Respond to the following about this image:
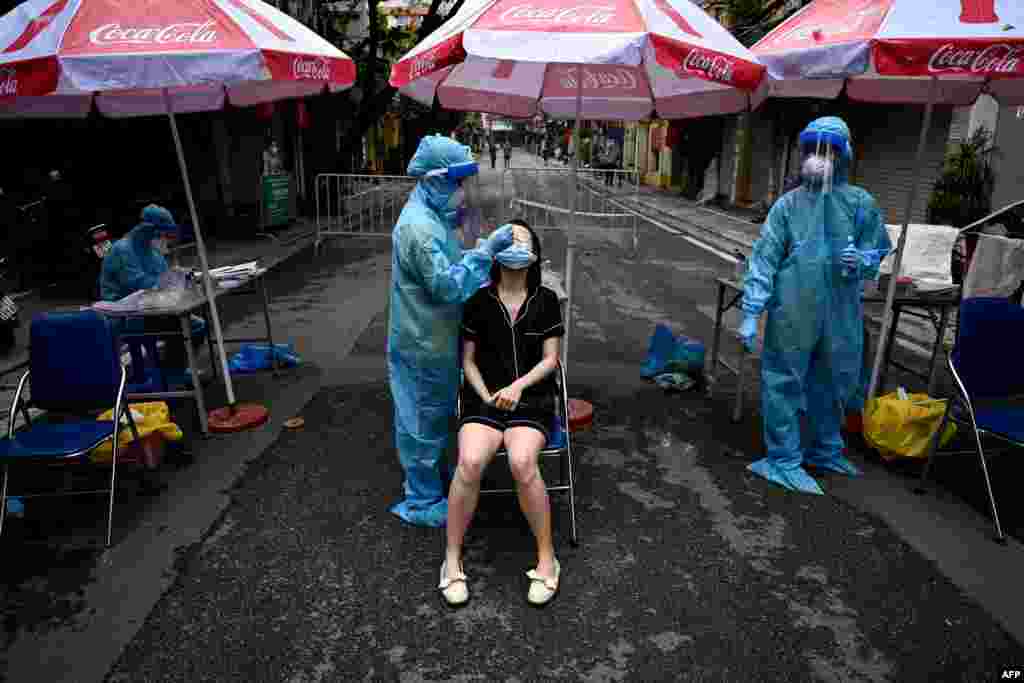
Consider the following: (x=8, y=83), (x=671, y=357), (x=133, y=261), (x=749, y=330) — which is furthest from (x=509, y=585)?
(x=133, y=261)

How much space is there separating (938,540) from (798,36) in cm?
314

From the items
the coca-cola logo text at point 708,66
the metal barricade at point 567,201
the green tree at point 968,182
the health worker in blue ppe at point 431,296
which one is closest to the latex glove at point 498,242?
the health worker in blue ppe at point 431,296

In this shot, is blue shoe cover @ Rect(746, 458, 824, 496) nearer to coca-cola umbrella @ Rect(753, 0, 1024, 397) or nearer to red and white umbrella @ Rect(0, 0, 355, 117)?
coca-cola umbrella @ Rect(753, 0, 1024, 397)

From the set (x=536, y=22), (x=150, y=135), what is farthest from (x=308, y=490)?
(x=150, y=135)

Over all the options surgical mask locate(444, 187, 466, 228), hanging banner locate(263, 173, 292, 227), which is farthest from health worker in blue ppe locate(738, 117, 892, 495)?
hanging banner locate(263, 173, 292, 227)

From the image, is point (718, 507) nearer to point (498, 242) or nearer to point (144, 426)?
point (498, 242)

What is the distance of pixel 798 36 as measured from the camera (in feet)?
14.1

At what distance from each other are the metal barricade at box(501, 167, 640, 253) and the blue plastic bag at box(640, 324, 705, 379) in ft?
21.3

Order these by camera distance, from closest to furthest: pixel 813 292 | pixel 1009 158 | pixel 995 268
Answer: pixel 813 292, pixel 995 268, pixel 1009 158

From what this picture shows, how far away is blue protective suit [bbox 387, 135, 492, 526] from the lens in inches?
133

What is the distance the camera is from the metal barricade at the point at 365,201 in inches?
508

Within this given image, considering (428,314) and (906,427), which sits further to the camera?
(906,427)

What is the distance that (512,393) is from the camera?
137 inches

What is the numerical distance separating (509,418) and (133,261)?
11.5ft
